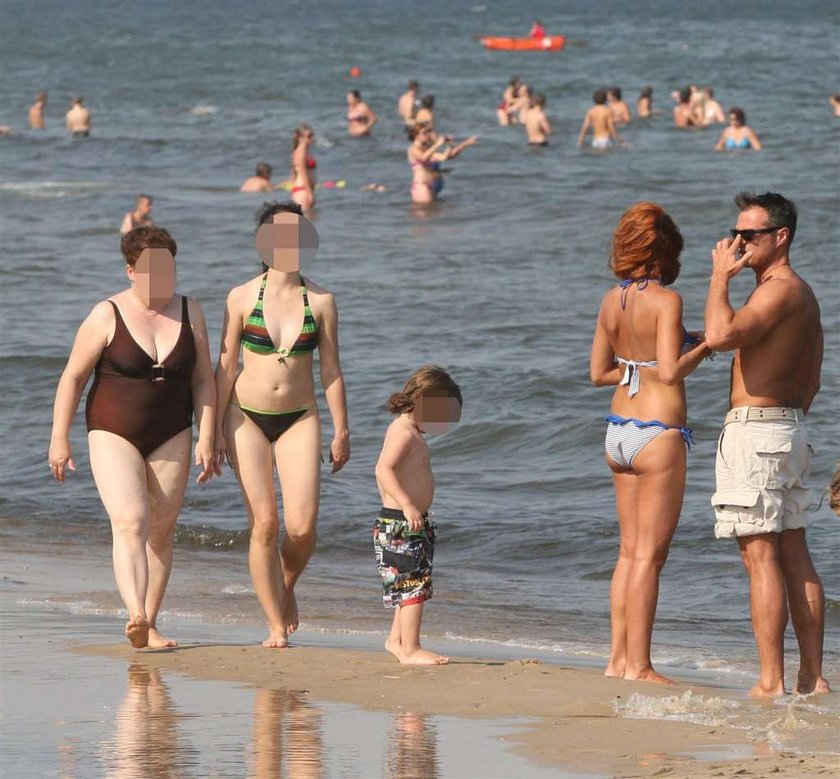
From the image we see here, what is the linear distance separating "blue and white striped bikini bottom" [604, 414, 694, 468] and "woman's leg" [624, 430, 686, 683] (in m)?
0.02

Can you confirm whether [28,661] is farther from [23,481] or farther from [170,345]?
[23,481]

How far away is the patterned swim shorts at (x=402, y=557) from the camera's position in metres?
6.29

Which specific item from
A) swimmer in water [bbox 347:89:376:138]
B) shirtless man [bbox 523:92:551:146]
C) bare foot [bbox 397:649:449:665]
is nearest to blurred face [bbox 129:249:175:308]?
bare foot [bbox 397:649:449:665]

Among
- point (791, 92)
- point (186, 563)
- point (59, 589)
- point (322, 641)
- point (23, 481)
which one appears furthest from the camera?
point (791, 92)

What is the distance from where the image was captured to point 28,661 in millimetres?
6129

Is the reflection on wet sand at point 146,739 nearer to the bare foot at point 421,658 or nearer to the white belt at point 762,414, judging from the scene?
the bare foot at point 421,658

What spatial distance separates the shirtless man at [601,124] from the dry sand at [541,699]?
88.0 feet

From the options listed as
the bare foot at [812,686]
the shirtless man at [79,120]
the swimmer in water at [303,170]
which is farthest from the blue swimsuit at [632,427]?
the shirtless man at [79,120]

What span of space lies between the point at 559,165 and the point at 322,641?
24.6 meters

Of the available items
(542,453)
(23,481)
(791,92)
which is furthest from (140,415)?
(791,92)

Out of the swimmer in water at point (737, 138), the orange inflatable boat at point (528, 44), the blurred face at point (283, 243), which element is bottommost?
the blurred face at point (283, 243)

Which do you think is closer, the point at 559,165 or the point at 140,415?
the point at 140,415

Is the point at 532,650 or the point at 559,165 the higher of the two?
the point at 559,165

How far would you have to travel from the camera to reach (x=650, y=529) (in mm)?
5898
